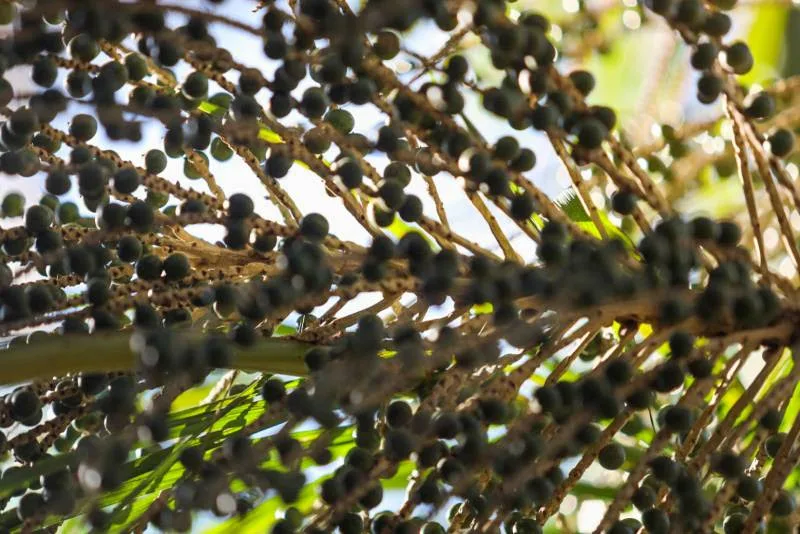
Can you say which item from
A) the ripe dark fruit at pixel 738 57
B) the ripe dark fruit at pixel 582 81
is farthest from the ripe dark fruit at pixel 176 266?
the ripe dark fruit at pixel 738 57

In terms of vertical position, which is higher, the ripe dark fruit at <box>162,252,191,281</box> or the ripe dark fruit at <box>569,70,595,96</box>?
the ripe dark fruit at <box>569,70,595,96</box>

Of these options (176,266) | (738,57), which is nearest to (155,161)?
(176,266)

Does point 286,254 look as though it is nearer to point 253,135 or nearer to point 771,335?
point 253,135

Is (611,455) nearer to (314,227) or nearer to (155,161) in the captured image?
(314,227)

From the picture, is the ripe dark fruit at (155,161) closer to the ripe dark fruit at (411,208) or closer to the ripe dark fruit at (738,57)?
the ripe dark fruit at (411,208)

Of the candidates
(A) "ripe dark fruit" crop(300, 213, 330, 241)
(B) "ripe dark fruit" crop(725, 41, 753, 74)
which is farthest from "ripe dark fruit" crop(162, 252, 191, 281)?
(B) "ripe dark fruit" crop(725, 41, 753, 74)

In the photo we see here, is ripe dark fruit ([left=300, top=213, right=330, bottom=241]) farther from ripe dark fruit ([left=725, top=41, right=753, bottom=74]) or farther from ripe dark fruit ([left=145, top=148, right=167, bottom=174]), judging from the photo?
ripe dark fruit ([left=725, top=41, right=753, bottom=74])

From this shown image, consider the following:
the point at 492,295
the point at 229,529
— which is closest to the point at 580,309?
the point at 492,295

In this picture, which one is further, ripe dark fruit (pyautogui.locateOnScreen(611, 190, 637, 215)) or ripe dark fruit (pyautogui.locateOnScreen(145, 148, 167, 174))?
ripe dark fruit (pyautogui.locateOnScreen(145, 148, 167, 174))

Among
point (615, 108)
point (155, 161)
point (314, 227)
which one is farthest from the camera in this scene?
point (615, 108)

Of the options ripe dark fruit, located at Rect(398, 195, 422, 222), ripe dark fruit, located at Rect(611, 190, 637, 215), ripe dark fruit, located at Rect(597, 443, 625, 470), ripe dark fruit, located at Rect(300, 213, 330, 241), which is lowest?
ripe dark fruit, located at Rect(597, 443, 625, 470)

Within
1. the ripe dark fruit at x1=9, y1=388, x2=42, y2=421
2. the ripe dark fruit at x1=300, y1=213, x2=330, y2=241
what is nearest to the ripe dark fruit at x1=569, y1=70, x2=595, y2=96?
the ripe dark fruit at x1=300, y1=213, x2=330, y2=241
